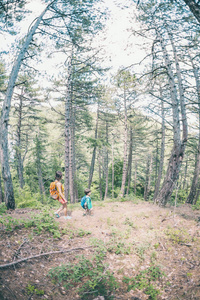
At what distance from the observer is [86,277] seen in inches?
140

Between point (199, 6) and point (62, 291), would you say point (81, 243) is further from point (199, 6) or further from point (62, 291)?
point (199, 6)

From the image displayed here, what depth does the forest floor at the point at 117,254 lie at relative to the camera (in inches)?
119

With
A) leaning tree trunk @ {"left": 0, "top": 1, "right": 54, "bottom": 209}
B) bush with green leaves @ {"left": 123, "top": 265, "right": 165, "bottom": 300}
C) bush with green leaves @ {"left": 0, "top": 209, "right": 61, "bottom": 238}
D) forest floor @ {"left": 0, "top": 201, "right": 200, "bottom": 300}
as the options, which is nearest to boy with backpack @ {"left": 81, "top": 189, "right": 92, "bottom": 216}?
forest floor @ {"left": 0, "top": 201, "right": 200, "bottom": 300}

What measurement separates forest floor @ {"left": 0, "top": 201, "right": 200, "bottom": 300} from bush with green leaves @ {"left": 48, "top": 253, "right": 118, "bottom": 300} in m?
0.04

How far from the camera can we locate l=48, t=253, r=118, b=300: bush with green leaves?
3.13m

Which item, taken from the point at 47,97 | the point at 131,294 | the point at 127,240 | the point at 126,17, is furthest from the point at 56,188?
the point at 126,17

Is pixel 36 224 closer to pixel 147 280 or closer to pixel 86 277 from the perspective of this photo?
pixel 86 277

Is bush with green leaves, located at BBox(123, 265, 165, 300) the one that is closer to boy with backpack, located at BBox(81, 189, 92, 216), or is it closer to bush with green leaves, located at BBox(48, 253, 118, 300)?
bush with green leaves, located at BBox(48, 253, 118, 300)

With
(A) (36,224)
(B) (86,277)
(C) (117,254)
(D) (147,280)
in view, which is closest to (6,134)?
(A) (36,224)

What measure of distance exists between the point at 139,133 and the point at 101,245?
49.8 ft

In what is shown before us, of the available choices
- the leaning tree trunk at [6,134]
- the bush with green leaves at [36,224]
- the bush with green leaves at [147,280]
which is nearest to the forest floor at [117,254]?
the bush with green leaves at [147,280]

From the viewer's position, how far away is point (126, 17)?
7.55 metres

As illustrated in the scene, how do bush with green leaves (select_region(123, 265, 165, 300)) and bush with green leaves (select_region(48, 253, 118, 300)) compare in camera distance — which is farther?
bush with green leaves (select_region(123, 265, 165, 300))

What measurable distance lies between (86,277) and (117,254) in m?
1.24
